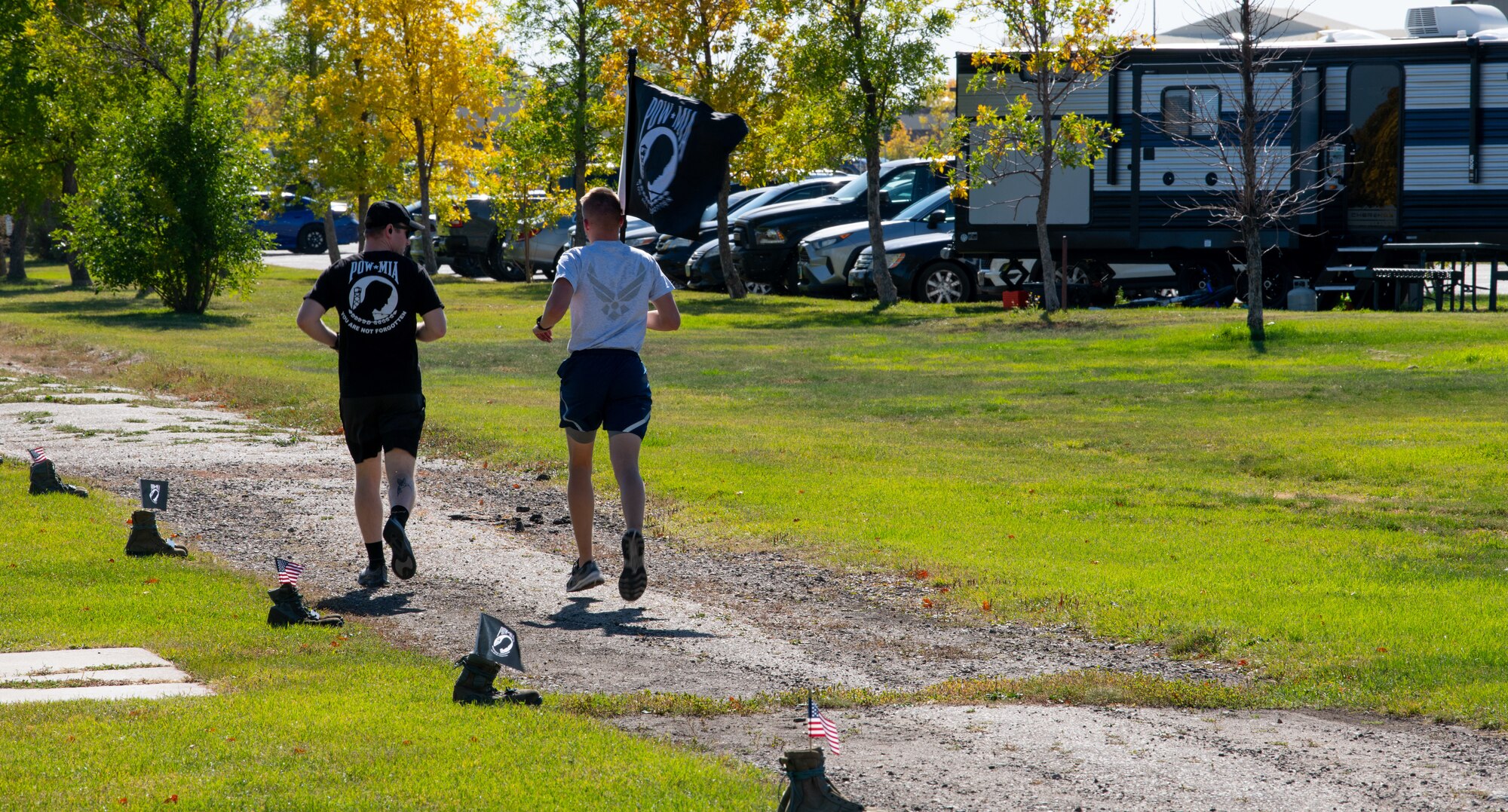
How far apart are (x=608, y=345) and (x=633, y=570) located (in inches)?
40.1

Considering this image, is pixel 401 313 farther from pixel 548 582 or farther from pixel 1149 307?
pixel 1149 307

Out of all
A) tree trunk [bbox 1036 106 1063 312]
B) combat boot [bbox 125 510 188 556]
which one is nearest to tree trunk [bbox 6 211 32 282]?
tree trunk [bbox 1036 106 1063 312]

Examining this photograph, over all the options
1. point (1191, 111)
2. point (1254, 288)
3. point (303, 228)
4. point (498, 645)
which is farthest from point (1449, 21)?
point (303, 228)

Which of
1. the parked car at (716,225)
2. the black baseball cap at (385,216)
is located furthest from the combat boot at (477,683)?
the parked car at (716,225)

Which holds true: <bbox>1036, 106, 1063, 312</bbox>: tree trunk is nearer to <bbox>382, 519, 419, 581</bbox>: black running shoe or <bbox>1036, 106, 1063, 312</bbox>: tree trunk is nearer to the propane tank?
the propane tank

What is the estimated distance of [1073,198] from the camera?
25000mm

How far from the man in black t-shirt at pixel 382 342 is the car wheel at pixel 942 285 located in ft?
67.8

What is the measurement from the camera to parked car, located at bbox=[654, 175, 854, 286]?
3272cm

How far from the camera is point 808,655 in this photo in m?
6.16

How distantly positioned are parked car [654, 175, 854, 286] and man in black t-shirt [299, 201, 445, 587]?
80.8ft

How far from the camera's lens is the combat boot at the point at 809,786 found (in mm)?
3812

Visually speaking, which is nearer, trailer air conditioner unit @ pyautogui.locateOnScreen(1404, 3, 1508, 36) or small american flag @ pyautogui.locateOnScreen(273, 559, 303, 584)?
small american flag @ pyautogui.locateOnScreen(273, 559, 303, 584)

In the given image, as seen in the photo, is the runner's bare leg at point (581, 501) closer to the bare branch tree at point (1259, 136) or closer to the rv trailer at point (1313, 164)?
the bare branch tree at point (1259, 136)

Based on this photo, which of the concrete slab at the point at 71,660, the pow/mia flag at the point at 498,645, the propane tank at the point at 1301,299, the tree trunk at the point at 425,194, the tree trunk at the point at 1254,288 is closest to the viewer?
the pow/mia flag at the point at 498,645
